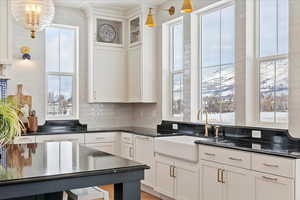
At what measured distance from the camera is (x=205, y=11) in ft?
14.8

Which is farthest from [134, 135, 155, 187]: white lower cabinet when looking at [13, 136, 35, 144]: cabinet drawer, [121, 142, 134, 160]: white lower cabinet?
[13, 136, 35, 144]: cabinet drawer

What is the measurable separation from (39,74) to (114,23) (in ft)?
5.37

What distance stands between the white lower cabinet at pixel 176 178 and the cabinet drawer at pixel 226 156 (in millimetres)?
255

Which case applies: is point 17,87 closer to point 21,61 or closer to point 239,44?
point 21,61

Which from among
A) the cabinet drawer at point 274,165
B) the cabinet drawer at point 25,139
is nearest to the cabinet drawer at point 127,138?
the cabinet drawer at point 25,139

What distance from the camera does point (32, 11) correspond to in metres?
2.85

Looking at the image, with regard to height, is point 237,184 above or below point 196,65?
below

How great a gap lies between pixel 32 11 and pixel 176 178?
252 centimetres

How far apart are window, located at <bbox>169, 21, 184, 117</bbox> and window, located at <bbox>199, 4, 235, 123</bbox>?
0.48 m

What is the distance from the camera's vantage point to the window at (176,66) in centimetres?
505

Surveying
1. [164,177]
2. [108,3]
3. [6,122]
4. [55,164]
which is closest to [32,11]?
[6,122]

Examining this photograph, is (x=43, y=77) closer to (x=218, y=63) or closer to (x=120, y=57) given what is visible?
(x=120, y=57)

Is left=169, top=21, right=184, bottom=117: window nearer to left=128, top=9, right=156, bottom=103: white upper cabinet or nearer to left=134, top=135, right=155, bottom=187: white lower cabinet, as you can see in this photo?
left=128, top=9, right=156, bottom=103: white upper cabinet

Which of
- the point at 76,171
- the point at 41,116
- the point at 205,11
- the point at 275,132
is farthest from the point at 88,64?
the point at 76,171
